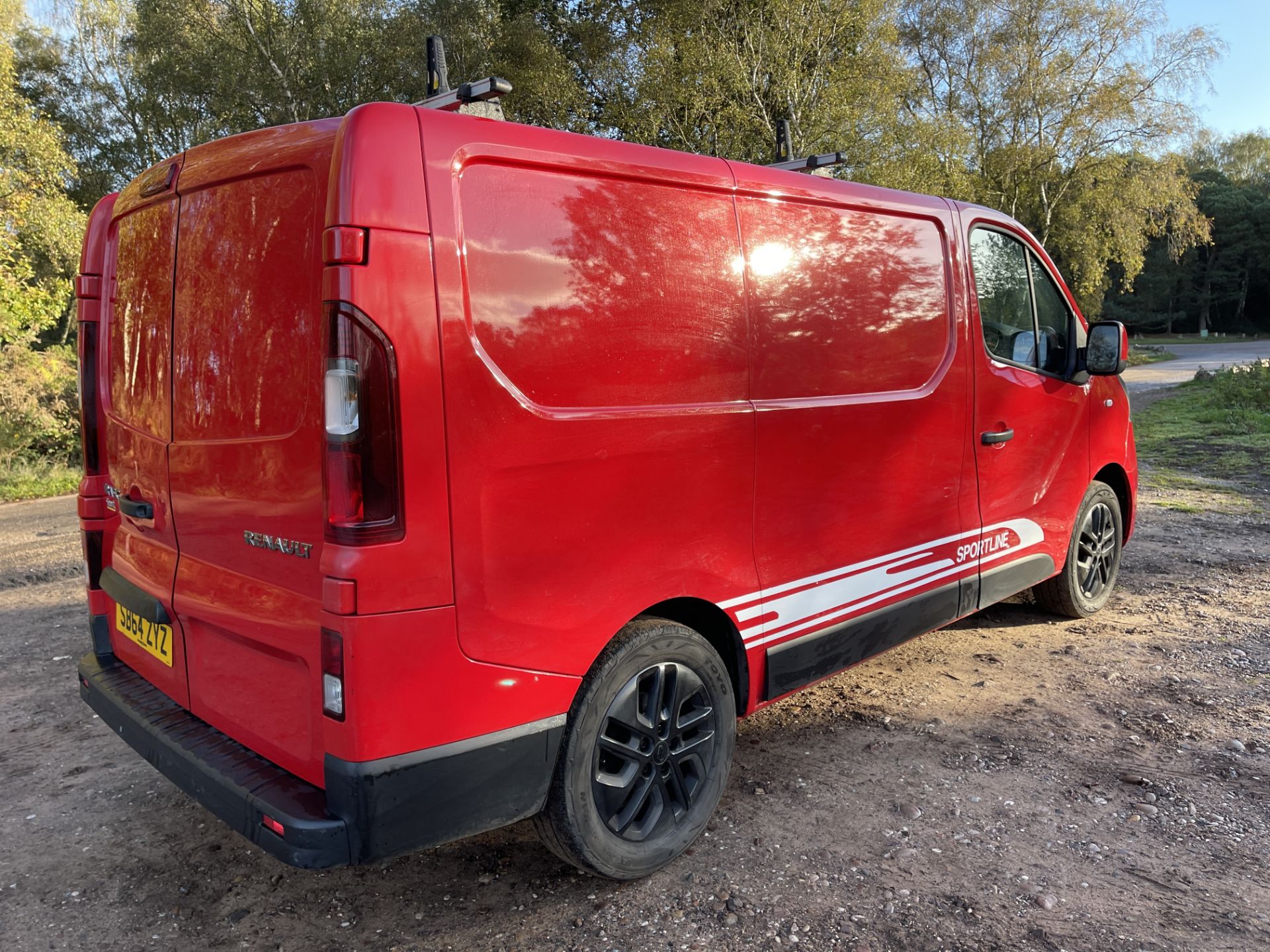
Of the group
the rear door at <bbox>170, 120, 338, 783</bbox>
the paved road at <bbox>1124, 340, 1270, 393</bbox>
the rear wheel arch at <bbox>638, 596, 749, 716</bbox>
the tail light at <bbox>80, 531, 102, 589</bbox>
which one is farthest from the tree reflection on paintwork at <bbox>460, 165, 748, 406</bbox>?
the paved road at <bbox>1124, 340, 1270, 393</bbox>

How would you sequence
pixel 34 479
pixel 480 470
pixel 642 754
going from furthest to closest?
pixel 34 479
pixel 642 754
pixel 480 470

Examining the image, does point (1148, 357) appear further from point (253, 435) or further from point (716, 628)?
point (253, 435)

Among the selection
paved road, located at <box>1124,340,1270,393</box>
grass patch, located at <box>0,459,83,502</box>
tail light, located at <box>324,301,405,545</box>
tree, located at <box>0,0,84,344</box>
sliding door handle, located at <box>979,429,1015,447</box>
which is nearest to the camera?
tail light, located at <box>324,301,405,545</box>

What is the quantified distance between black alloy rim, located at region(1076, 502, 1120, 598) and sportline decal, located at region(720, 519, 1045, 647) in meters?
0.95

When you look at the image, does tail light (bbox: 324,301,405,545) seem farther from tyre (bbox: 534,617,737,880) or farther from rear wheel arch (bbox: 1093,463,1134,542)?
rear wheel arch (bbox: 1093,463,1134,542)

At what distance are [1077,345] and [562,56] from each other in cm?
2030

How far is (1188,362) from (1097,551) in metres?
28.9

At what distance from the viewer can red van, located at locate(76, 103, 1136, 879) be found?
6.52 feet

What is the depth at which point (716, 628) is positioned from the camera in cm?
283

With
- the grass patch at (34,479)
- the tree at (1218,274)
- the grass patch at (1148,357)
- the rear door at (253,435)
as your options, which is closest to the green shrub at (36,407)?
the grass patch at (34,479)

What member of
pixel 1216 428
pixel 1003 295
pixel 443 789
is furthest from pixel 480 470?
pixel 1216 428

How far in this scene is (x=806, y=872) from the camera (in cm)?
260

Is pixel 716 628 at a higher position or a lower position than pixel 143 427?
lower

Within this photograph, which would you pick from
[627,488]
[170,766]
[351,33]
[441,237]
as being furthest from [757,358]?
[351,33]
